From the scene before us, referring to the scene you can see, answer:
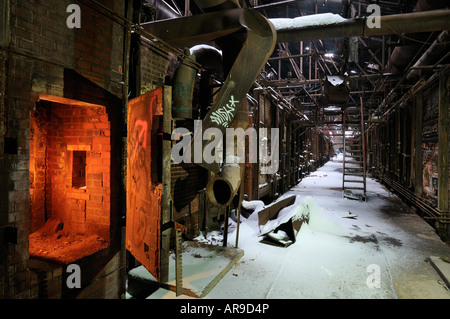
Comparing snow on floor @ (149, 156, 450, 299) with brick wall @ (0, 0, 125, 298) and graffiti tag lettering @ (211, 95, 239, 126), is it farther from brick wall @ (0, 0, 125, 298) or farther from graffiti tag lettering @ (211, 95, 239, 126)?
graffiti tag lettering @ (211, 95, 239, 126)

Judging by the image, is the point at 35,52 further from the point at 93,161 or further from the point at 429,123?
the point at 429,123

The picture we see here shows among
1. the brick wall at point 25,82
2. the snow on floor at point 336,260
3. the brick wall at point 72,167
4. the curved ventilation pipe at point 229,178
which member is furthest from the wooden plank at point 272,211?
the brick wall at point 25,82

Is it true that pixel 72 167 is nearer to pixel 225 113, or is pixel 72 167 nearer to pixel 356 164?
pixel 225 113

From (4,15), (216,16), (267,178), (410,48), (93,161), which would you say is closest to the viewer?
(4,15)

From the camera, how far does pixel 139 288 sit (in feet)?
12.9

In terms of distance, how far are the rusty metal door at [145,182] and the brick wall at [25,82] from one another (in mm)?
697

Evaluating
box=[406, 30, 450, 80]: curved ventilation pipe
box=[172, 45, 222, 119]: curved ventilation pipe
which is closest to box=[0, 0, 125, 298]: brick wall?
box=[172, 45, 222, 119]: curved ventilation pipe

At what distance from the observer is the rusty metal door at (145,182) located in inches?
122

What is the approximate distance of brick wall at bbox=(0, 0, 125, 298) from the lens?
229 centimetres

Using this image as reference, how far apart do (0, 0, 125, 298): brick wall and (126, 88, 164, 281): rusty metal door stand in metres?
0.70

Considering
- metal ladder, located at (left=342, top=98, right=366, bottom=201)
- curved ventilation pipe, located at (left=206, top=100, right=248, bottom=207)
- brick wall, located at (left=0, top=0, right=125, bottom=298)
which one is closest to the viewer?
brick wall, located at (left=0, top=0, right=125, bottom=298)
